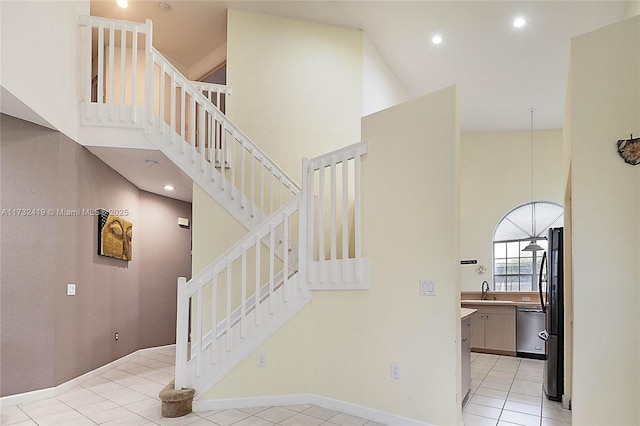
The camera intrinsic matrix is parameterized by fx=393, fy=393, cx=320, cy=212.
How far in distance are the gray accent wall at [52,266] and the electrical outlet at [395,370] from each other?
10.9 ft

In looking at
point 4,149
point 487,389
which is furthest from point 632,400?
point 4,149

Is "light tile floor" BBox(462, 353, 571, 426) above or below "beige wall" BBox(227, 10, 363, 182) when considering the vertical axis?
below

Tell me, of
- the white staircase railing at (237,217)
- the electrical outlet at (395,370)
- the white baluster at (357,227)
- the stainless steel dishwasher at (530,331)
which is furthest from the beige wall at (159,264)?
the stainless steel dishwasher at (530,331)

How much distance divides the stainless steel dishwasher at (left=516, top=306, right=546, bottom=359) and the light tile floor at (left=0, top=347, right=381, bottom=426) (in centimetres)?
397

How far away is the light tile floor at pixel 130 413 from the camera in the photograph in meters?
3.21

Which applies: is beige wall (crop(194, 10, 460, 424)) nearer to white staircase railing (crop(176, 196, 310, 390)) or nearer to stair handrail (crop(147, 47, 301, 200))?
white staircase railing (crop(176, 196, 310, 390))

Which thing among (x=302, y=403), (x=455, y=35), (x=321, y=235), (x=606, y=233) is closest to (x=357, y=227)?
(x=321, y=235)

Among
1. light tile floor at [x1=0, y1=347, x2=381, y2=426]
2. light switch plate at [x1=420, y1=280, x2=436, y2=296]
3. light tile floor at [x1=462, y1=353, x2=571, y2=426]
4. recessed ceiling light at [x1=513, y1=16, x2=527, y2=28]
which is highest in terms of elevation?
recessed ceiling light at [x1=513, y1=16, x2=527, y2=28]

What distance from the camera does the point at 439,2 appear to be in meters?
4.77

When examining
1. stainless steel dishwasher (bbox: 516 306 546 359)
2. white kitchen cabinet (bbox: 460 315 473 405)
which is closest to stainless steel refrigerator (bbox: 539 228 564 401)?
white kitchen cabinet (bbox: 460 315 473 405)

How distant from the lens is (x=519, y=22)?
16.0 ft

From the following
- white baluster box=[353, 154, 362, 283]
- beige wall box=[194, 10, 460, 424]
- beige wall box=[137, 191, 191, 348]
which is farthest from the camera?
beige wall box=[137, 191, 191, 348]

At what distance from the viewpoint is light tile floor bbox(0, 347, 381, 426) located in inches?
126

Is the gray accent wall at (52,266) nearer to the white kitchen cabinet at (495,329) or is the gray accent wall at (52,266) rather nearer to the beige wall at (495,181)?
the white kitchen cabinet at (495,329)
